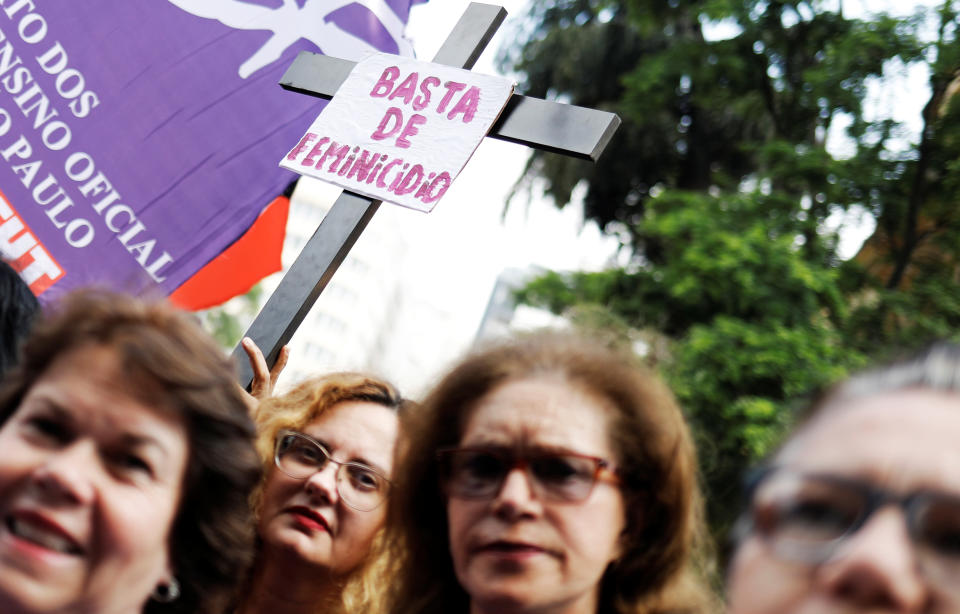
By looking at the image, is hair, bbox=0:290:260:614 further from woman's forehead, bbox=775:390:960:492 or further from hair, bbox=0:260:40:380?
woman's forehead, bbox=775:390:960:492

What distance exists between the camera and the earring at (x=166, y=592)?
1.57 meters

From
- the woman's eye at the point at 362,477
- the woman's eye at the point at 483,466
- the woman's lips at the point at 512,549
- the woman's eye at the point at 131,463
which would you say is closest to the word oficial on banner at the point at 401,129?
the woman's eye at the point at 362,477

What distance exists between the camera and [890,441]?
106cm

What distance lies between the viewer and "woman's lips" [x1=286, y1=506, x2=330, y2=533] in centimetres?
232

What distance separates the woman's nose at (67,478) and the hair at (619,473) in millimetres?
694

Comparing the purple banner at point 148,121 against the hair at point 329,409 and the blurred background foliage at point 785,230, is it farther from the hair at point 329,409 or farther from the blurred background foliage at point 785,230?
the blurred background foliage at point 785,230

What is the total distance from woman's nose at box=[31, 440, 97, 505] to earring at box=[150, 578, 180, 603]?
10.0 inches

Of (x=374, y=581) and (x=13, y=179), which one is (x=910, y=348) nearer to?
(x=374, y=581)

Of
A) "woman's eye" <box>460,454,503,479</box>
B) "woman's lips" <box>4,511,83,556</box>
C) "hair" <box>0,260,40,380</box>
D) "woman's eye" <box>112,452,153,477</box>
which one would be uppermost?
"hair" <box>0,260,40,380</box>

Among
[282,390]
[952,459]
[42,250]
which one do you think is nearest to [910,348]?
[952,459]

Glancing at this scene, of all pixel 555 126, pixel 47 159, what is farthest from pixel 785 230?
pixel 47 159

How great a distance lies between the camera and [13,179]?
3223 mm

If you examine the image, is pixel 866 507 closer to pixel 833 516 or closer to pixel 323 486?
pixel 833 516

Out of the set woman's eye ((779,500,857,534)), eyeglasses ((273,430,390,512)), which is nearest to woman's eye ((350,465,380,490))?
eyeglasses ((273,430,390,512))
